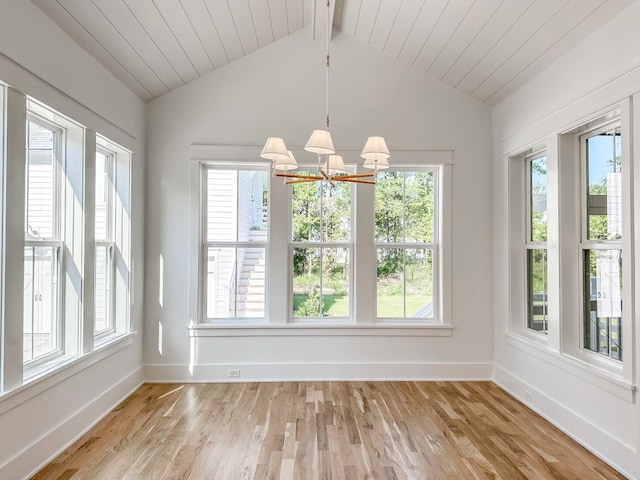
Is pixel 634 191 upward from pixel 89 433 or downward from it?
upward

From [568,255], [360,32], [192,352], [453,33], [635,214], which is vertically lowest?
[192,352]

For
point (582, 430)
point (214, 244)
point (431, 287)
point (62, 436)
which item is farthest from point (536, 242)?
point (62, 436)

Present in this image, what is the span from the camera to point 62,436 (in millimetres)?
2623

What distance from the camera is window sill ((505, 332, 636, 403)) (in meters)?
2.41

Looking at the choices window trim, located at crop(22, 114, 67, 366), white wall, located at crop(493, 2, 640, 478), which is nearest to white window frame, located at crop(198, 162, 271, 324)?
window trim, located at crop(22, 114, 67, 366)

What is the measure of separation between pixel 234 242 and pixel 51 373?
6.59 ft

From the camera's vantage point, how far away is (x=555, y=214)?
10.2 feet

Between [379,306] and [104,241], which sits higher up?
[104,241]

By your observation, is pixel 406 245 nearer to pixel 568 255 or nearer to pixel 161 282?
pixel 568 255

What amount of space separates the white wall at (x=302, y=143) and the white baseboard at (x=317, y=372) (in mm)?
11

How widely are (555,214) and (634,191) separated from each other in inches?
30.1

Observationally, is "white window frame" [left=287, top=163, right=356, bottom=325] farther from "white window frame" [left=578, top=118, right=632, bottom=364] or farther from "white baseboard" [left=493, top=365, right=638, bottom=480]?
"white window frame" [left=578, top=118, right=632, bottom=364]

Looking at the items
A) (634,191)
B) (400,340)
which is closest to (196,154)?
(400,340)

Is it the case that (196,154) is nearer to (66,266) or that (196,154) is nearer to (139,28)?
(139,28)
